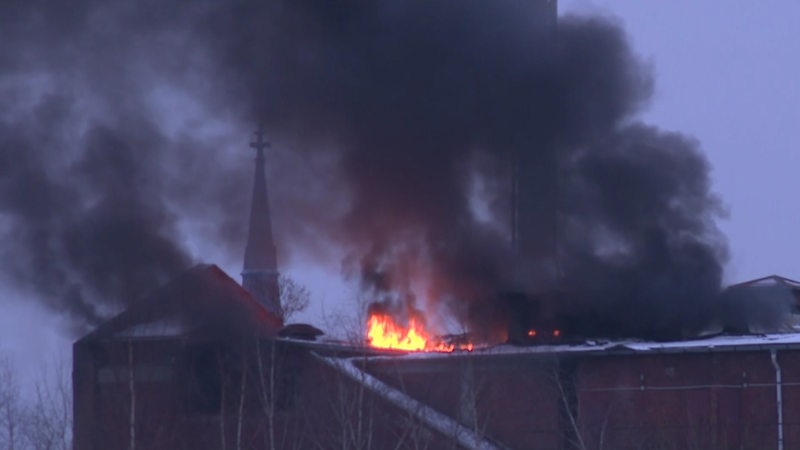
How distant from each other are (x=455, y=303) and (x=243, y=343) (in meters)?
7.00

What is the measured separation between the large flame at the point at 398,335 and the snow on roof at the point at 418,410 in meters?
3.85

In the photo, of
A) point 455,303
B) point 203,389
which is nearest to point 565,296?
point 455,303

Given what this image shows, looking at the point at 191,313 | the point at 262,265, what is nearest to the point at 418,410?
the point at 191,313

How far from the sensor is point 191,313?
3578 centimetres

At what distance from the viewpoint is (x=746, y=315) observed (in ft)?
120

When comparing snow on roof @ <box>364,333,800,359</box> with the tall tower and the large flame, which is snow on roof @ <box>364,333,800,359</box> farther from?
the tall tower

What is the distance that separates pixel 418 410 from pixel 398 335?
23.0 ft

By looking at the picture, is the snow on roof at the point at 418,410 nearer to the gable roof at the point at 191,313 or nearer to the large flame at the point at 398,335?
the gable roof at the point at 191,313

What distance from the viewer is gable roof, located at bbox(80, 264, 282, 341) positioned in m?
34.7

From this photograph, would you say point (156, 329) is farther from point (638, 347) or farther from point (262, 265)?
point (262, 265)

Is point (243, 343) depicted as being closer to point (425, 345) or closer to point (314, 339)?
point (314, 339)

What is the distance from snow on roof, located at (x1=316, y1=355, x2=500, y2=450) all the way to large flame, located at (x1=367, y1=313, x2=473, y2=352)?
3855 millimetres

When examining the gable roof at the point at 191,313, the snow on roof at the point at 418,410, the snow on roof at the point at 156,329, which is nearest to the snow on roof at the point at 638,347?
the snow on roof at the point at 418,410

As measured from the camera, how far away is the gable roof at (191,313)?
114 ft
